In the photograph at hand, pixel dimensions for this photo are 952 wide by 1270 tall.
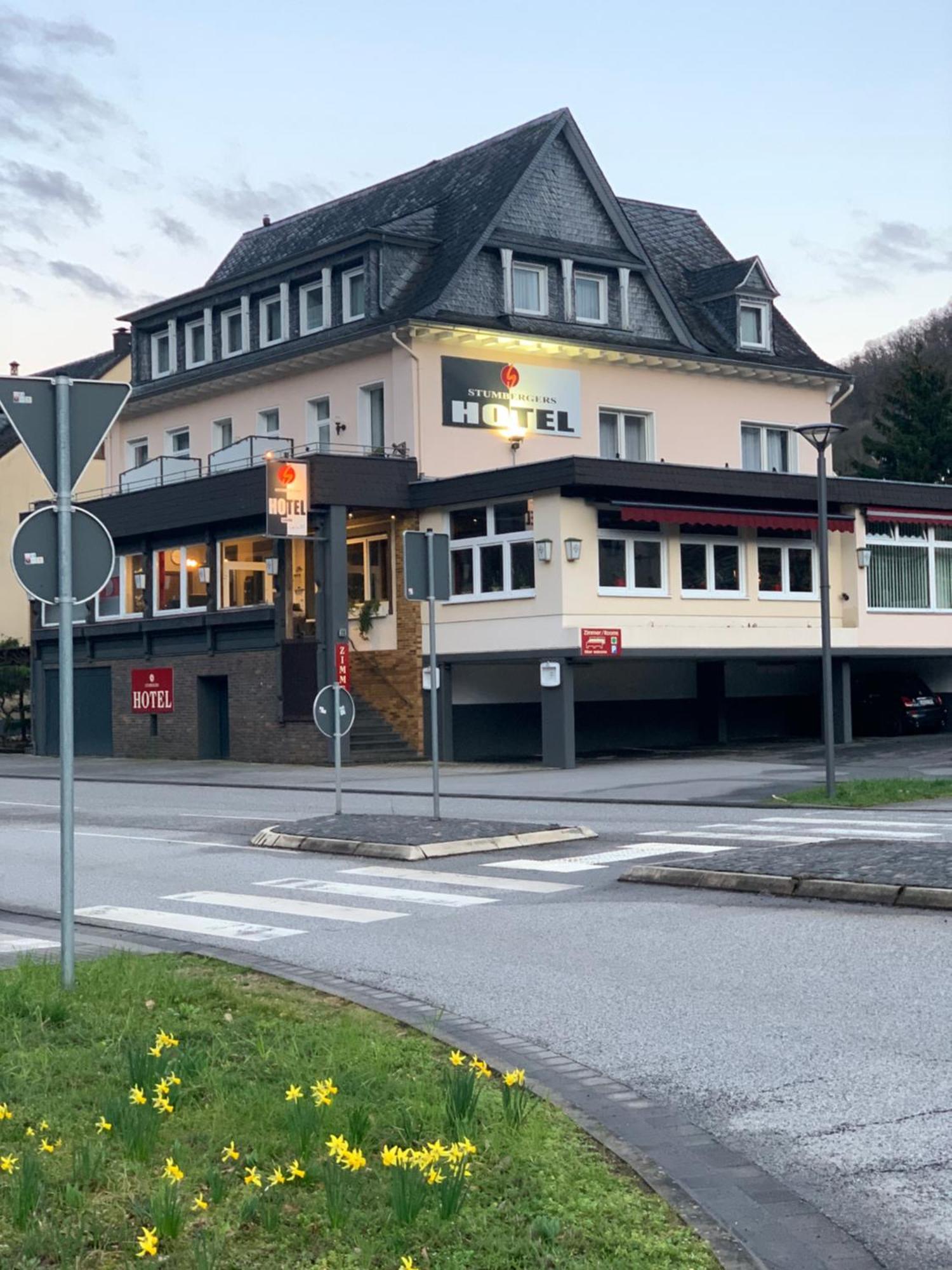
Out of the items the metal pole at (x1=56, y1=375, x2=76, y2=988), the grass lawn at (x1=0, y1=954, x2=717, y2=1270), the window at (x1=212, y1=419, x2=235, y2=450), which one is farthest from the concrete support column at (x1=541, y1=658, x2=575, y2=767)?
the grass lawn at (x1=0, y1=954, x2=717, y2=1270)

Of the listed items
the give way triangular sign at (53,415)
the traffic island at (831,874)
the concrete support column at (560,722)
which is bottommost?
the traffic island at (831,874)

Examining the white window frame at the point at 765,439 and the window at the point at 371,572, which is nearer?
the window at the point at 371,572

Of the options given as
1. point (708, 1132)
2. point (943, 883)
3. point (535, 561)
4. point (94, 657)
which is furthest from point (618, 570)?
point (708, 1132)

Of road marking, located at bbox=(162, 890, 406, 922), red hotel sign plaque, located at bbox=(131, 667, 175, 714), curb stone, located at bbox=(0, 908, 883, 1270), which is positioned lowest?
curb stone, located at bbox=(0, 908, 883, 1270)

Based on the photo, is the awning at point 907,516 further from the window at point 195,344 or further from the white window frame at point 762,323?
the window at point 195,344

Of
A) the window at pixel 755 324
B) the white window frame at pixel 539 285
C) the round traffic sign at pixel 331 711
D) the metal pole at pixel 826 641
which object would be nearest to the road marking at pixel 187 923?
the round traffic sign at pixel 331 711

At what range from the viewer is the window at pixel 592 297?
4094 centimetres

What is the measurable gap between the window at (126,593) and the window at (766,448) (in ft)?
51.0

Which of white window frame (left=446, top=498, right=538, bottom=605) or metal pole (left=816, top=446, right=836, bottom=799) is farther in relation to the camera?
white window frame (left=446, top=498, right=538, bottom=605)

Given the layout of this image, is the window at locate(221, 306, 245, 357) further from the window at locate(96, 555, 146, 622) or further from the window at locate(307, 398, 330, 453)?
the window at locate(96, 555, 146, 622)

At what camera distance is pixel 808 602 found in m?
36.3

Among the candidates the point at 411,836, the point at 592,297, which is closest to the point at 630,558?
the point at 592,297

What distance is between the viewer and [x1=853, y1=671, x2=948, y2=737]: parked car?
123ft

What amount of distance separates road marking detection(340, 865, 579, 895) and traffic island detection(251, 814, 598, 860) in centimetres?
73
